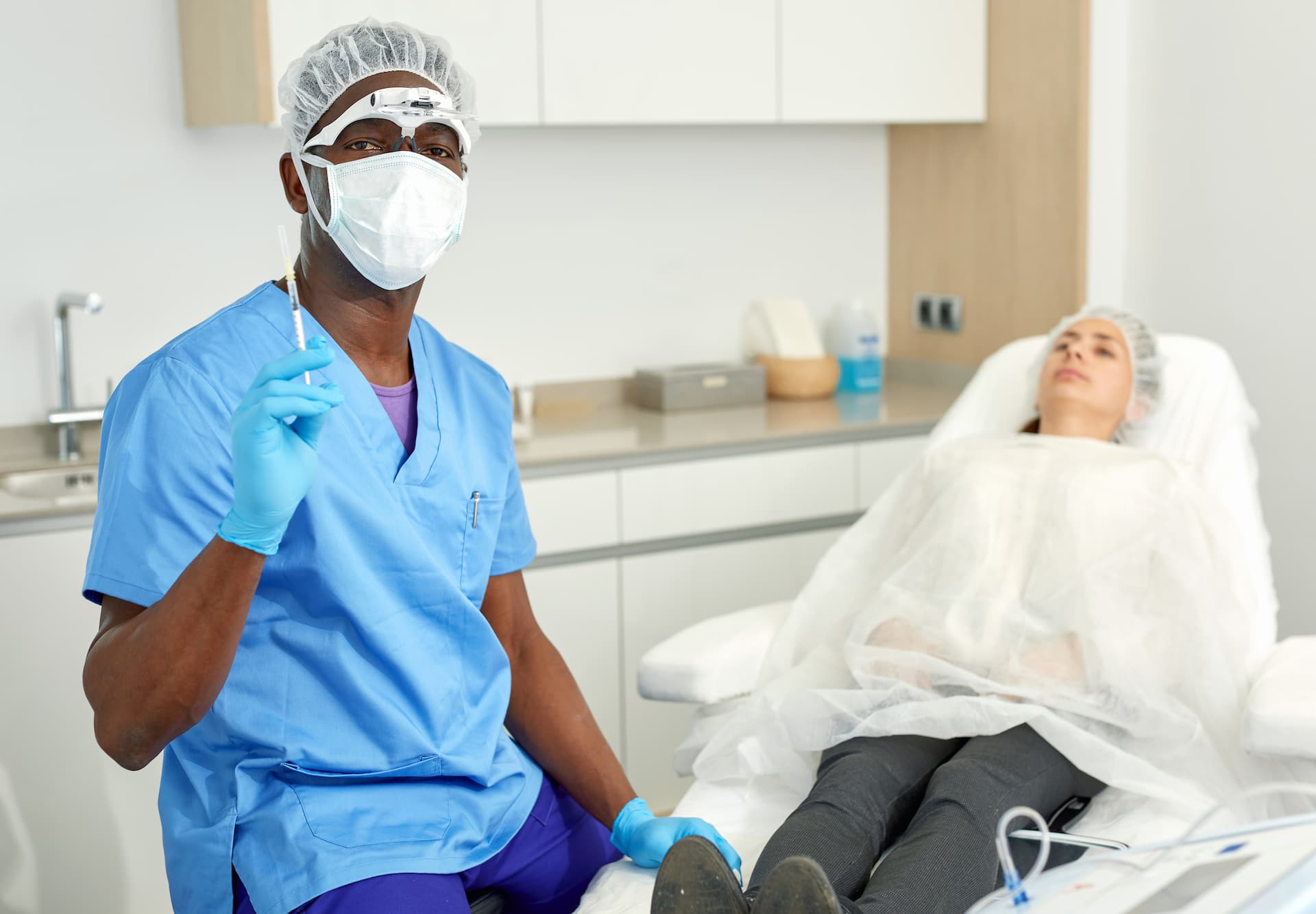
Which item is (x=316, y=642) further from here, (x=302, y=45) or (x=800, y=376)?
(x=800, y=376)

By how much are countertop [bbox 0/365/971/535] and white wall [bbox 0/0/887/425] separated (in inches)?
4.6

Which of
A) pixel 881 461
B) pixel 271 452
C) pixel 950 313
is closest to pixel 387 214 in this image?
pixel 271 452

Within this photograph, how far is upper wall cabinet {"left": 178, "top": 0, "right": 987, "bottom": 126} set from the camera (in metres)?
2.29

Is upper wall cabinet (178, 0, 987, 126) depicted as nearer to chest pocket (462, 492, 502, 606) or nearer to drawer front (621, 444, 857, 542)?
drawer front (621, 444, 857, 542)

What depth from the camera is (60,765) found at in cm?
209

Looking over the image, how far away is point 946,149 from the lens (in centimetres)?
317

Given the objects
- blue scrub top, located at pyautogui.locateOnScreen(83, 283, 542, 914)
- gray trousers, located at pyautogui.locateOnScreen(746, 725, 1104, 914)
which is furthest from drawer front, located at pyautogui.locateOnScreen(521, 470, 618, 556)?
blue scrub top, located at pyautogui.locateOnScreen(83, 283, 542, 914)

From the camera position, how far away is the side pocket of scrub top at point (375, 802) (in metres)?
1.24

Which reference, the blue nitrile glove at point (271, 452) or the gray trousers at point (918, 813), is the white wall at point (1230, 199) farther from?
the blue nitrile glove at point (271, 452)

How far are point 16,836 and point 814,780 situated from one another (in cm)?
127

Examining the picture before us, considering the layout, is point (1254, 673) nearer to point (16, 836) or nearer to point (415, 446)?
point (415, 446)

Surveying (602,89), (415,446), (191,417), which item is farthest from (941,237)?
(191,417)

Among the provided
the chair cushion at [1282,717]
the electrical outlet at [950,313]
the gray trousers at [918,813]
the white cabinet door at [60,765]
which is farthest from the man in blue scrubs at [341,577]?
the electrical outlet at [950,313]

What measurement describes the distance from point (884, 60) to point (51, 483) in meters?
1.90
